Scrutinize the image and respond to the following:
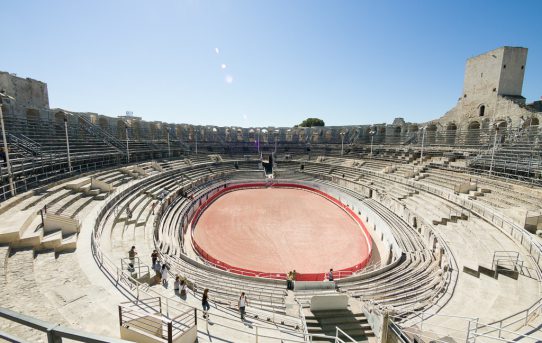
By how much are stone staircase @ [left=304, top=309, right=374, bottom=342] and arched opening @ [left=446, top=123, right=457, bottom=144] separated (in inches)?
1300

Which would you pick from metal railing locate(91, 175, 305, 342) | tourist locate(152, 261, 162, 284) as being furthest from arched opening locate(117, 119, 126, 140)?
tourist locate(152, 261, 162, 284)

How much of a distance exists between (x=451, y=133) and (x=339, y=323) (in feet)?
112

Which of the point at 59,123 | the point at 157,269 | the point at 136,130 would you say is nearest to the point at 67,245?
the point at 157,269

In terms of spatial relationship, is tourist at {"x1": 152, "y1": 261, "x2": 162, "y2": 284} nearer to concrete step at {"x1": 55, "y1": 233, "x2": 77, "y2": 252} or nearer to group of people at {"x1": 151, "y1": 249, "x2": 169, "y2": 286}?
group of people at {"x1": 151, "y1": 249, "x2": 169, "y2": 286}

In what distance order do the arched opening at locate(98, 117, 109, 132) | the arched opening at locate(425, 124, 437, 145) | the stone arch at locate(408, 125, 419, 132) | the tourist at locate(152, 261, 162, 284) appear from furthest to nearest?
1. the stone arch at locate(408, 125, 419, 132)
2. the arched opening at locate(425, 124, 437, 145)
3. the arched opening at locate(98, 117, 109, 132)
4. the tourist at locate(152, 261, 162, 284)

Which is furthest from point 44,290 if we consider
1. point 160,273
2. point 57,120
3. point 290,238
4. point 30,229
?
point 57,120

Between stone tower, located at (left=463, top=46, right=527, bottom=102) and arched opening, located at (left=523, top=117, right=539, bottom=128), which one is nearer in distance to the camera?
arched opening, located at (left=523, top=117, right=539, bottom=128)

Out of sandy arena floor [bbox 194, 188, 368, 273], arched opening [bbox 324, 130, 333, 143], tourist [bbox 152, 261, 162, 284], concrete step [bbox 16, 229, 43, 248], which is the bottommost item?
sandy arena floor [bbox 194, 188, 368, 273]

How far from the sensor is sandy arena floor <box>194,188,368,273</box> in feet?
58.3

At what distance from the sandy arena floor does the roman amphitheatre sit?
182 millimetres

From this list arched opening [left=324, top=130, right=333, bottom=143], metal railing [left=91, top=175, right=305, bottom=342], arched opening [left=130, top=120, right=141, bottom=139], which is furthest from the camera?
arched opening [left=324, top=130, right=333, bottom=143]

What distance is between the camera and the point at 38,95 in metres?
30.5

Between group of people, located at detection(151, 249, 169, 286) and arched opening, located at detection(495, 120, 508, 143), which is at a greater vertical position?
arched opening, located at detection(495, 120, 508, 143)

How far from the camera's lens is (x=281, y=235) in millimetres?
21844
